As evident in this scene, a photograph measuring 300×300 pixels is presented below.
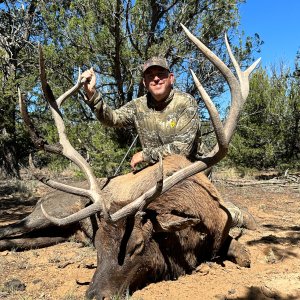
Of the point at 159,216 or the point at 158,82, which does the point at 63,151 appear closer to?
the point at 159,216

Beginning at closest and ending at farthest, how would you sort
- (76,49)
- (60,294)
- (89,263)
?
(60,294) → (89,263) → (76,49)

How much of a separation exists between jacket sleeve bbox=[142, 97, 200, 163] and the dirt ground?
1.21 m

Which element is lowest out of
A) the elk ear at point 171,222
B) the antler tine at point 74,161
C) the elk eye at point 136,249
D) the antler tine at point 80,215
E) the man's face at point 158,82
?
the elk eye at point 136,249

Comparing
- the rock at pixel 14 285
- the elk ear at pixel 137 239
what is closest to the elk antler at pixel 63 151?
the elk ear at pixel 137 239

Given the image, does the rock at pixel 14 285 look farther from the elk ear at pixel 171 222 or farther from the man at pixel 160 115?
the man at pixel 160 115

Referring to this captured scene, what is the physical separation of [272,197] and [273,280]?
5.73 m

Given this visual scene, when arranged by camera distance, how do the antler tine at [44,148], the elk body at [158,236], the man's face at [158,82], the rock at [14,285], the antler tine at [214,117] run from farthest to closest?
the man's face at [158,82] → the antler tine at [44,148] → the rock at [14,285] → the elk body at [158,236] → the antler tine at [214,117]

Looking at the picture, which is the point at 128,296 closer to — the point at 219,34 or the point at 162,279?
the point at 162,279

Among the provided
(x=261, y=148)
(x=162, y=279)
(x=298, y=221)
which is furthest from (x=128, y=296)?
(x=261, y=148)

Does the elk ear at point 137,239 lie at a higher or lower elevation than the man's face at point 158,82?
lower

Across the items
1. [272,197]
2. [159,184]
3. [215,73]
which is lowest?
[272,197]

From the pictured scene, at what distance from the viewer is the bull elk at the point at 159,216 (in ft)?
10.2

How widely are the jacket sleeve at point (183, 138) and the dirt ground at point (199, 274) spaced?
1.21m

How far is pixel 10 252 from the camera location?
4488 mm
